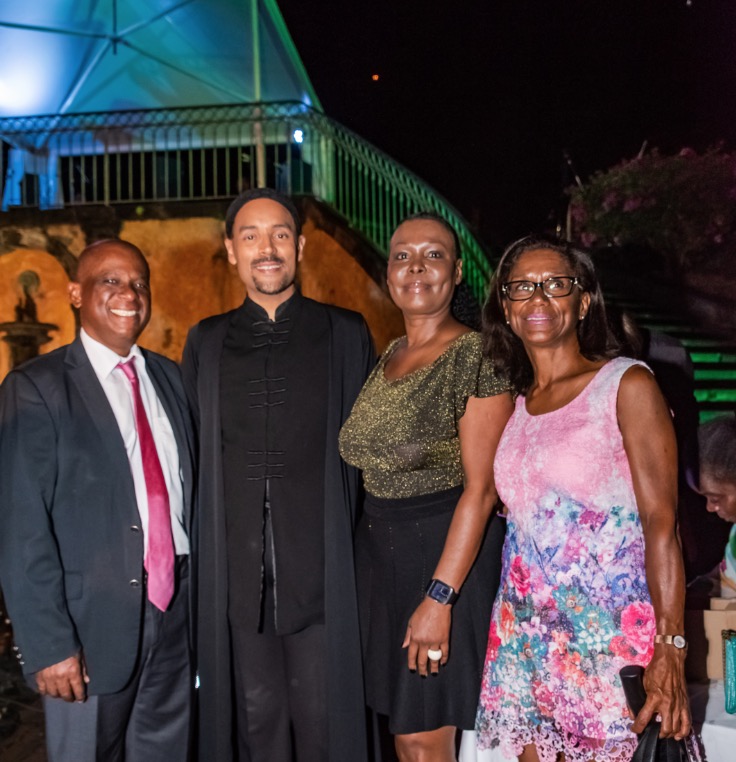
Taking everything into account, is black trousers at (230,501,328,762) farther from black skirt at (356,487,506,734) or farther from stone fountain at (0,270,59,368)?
stone fountain at (0,270,59,368)

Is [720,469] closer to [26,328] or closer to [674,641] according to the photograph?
[674,641]

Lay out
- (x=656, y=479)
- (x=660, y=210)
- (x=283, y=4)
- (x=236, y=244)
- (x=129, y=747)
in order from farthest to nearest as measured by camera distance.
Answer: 1. (x=283, y=4)
2. (x=660, y=210)
3. (x=236, y=244)
4. (x=129, y=747)
5. (x=656, y=479)

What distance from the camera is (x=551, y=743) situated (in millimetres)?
1989

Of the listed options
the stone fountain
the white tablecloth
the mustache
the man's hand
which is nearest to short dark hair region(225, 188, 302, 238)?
the mustache

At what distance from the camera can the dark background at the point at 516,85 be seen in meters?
5.94

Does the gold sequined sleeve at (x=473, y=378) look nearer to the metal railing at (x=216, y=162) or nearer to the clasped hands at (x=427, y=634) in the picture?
the clasped hands at (x=427, y=634)

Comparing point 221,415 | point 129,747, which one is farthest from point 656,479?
point 129,747

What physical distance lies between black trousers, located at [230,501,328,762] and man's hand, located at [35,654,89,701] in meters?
0.49

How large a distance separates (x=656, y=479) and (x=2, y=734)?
3453mm

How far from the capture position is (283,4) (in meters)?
6.98

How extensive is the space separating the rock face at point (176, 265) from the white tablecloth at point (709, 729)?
4.72 m

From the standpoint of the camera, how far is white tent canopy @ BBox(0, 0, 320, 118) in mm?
7574

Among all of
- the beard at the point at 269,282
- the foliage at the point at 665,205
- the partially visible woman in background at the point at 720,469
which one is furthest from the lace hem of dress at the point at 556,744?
the foliage at the point at 665,205

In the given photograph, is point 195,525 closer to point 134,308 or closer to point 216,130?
point 134,308
